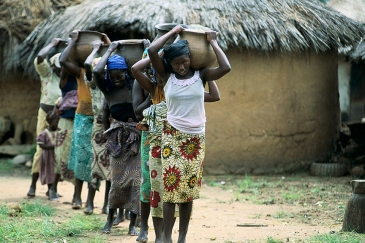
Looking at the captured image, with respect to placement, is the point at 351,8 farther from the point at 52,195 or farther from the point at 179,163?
the point at 179,163

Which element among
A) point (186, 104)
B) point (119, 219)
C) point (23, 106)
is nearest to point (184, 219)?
point (186, 104)

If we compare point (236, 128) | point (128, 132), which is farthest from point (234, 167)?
point (128, 132)

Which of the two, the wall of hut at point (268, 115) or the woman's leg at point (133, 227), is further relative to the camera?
the wall of hut at point (268, 115)

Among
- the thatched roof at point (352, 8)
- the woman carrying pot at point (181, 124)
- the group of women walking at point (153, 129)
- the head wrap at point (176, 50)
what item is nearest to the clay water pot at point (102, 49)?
the group of women walking at point (153, 129)

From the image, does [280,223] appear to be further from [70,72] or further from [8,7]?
[8,7]

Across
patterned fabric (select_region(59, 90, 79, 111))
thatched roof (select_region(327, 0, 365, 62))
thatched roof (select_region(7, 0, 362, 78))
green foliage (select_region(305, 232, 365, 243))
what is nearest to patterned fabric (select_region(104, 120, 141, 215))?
green foliage (select_region(305, 232, 365, 243))

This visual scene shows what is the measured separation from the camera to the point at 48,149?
8547mm

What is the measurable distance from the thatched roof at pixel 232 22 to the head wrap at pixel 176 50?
5.48 meters

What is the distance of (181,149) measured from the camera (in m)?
5.09

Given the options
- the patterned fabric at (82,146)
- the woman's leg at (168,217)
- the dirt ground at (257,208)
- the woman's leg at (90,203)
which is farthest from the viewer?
the patterned fabric at (82,146)

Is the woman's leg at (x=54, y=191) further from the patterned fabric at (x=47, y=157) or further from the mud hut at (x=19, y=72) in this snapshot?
the mud hut at (x=19, y=72)

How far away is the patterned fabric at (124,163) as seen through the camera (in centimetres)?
613

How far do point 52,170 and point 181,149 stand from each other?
373cm

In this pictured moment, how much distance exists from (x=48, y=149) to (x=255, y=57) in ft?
13.0
